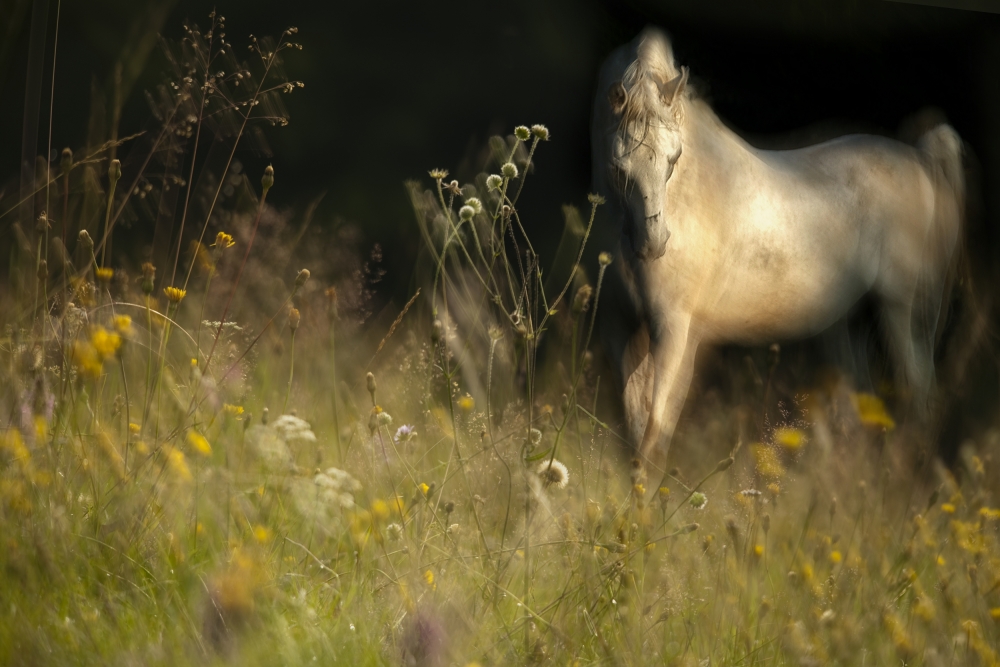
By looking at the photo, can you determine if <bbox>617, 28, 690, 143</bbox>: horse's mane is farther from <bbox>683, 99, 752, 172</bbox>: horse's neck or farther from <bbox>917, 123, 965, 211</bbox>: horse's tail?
<bbox>917, 123, 965, 211</bbox>: horse's tail

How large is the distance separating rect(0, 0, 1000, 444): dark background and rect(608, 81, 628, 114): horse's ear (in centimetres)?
68

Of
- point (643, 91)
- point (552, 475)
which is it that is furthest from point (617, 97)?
point (552, 475)

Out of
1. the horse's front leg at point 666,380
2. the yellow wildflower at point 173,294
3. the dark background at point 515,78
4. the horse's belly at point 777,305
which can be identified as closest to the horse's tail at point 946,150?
the dark background at point 515,78

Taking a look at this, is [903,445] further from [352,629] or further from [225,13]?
[225,13]

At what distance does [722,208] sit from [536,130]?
1.21 metres

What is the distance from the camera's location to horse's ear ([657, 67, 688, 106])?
2547 mm

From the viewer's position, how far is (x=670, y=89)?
2559mm

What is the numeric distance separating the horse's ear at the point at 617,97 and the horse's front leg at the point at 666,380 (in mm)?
657

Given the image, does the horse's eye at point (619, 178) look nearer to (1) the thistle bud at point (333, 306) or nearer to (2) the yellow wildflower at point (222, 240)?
(1) the thistle bud at point (333, 306)

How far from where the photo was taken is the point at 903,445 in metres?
3.30

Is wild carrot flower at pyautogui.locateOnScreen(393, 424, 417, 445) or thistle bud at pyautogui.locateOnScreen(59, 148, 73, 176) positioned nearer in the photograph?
thistle bud at pyautogui.locateOnScreen(59, 148, 73, 176)

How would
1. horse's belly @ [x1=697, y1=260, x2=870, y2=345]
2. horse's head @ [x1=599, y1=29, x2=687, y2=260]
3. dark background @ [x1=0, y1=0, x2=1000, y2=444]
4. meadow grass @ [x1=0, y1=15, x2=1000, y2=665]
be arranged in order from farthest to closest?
1. dark background @ [x1=0, y1=0, x2=1000, y2=444]
2. horse's belly @ [x1=697, y1=260, x2=870, y2=345]
3. horse's head @ [x1=599, y1=29, x2=687, y2=260]
4. meadow grass @ [x1=0, y1=15, x2=1000, y2=665]

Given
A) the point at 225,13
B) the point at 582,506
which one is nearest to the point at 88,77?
the point at 225,13

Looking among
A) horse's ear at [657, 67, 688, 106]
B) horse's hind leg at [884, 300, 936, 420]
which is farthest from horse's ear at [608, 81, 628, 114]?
horse's hind leg at [884, 300, 936, 420]
